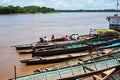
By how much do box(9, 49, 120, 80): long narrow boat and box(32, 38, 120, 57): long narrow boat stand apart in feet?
22.4

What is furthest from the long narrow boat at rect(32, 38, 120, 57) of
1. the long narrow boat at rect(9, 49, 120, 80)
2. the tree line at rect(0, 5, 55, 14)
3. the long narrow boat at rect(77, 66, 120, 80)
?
the tree line at rect(0, 5, 55, 14)

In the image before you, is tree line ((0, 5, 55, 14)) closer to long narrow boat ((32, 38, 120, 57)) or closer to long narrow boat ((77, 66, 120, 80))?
long narrow boat ((32, 38, 120, 57))

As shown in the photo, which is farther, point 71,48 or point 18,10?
point 18,10

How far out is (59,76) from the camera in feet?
44.1

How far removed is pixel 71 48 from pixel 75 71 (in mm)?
7607

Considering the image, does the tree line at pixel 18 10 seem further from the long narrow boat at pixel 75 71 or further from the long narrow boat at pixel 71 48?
the long narrow boat at pixel 75 71

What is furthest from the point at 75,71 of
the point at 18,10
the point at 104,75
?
the point at 18,10

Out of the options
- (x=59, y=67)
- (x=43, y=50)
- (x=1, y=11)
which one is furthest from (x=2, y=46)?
(x=1, y=11)

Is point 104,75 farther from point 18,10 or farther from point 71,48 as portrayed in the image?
point 18,10

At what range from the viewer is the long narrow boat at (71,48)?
20891 mm

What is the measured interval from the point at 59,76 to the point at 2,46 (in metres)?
16.3

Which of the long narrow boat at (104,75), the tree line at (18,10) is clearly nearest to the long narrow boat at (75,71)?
the long narrow boat at (104,75)

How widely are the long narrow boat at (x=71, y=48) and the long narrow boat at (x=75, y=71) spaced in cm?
682

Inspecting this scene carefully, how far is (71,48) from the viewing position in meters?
21.6
